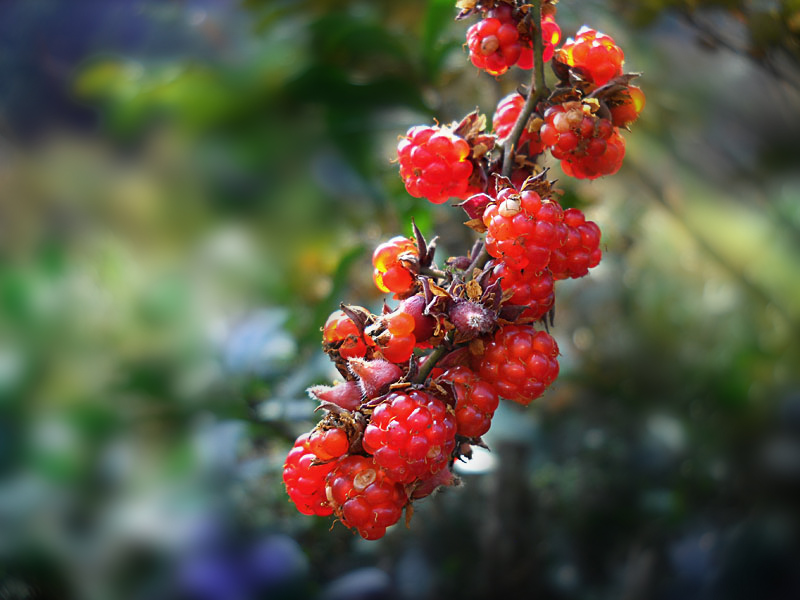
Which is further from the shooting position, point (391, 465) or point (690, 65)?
point (690, 65)

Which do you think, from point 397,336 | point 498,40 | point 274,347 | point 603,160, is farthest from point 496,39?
point 274,347

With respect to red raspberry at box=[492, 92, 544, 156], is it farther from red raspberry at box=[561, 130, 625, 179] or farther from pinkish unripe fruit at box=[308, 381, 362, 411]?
pinkish unripe fruit at box=[308, 381, 362, 411]

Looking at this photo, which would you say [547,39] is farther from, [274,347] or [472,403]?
[274,347]

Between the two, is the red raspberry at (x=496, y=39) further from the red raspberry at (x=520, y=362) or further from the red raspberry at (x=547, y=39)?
the red raspberry at (x=520, y=362)

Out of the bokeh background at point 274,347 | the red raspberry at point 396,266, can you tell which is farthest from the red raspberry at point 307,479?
the bokeh background at point 274,347

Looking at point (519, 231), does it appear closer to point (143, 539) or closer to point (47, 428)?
point (143, 539)

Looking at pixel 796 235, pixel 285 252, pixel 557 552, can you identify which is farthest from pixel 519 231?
pixel 796 235
